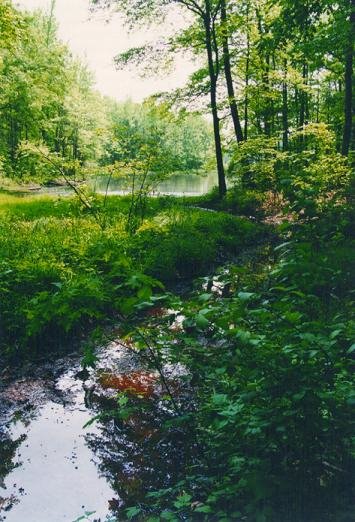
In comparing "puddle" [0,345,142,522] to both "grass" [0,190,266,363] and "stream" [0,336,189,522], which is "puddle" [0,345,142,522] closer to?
"stream" [0,336,189,522]

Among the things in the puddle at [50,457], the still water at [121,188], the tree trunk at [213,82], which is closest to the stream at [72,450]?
the puddle at [50,457]

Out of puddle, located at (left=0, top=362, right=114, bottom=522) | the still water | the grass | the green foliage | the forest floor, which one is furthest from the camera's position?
the still water

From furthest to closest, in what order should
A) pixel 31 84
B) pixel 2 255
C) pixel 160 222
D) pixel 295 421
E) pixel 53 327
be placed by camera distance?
pixel 31 84 < pixel 160 222 < pixel 2 255 < pixel 53 327 < pixel 295 421

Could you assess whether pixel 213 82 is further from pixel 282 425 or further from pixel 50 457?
pixel 282 425

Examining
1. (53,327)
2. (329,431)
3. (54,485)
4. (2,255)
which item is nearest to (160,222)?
(2,255)

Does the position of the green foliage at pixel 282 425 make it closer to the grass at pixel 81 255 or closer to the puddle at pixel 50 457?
the grass at pixel 81 255

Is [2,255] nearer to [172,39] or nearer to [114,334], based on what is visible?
[114,334]

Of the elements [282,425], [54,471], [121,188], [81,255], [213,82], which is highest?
[213,82]

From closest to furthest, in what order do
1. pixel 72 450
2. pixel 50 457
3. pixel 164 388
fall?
pixel 50 457 → pixel 72 450 → pixel 164 388

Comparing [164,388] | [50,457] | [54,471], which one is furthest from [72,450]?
[164,388]

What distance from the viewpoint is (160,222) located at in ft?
Result: 37.0

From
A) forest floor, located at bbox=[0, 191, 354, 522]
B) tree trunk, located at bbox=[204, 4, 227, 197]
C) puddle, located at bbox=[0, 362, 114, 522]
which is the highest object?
tree trunk, located at bbox=[204, 4, 227, 197]

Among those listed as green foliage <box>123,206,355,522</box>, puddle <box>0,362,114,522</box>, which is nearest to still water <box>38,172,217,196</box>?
puddle <box>0,362,114,522</box>

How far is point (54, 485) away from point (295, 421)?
221cm
